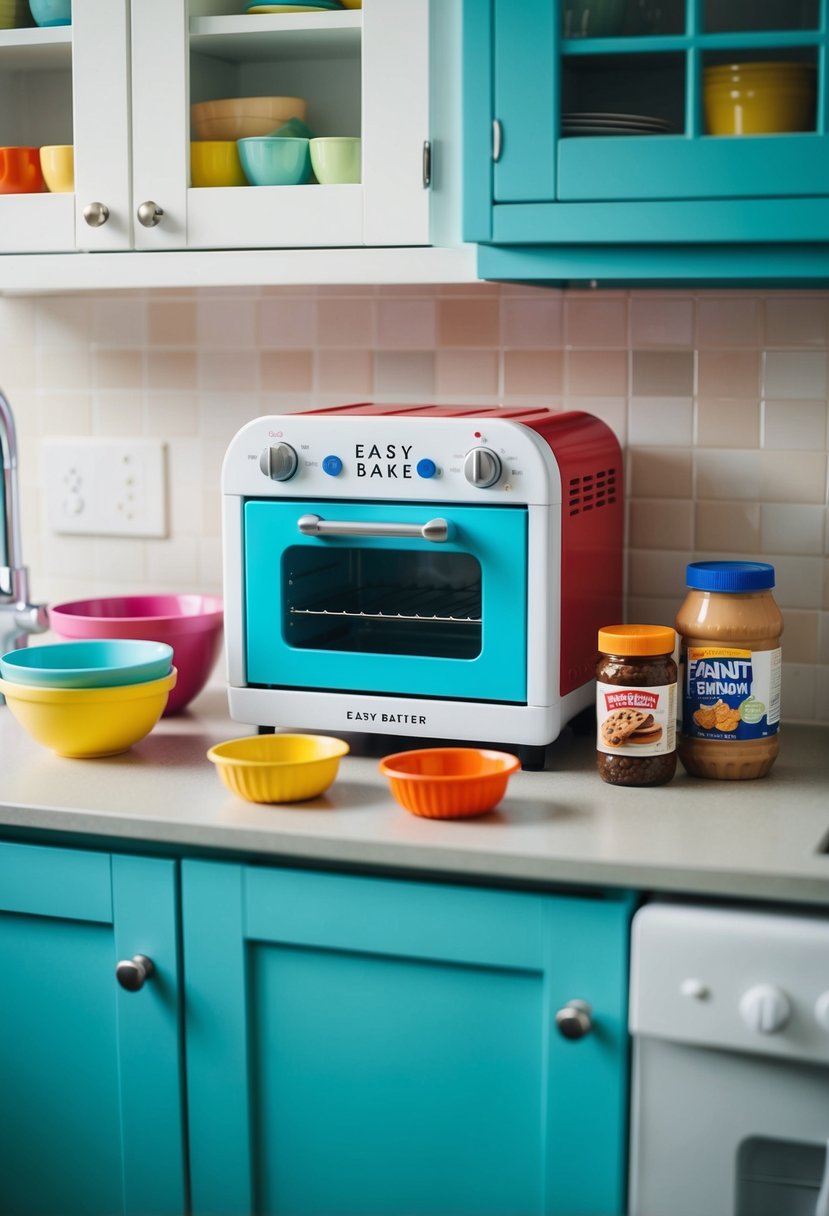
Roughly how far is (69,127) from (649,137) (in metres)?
0.76

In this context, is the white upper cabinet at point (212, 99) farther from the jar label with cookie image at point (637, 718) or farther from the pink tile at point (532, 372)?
the jar label with cookie image at point (637, 718)

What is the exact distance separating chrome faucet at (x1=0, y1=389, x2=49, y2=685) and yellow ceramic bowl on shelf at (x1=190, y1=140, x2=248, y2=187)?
0.42 metres

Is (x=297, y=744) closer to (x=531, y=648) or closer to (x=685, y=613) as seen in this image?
(x=531, y=648)

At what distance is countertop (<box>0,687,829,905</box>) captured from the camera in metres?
1.37

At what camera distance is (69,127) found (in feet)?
6.11

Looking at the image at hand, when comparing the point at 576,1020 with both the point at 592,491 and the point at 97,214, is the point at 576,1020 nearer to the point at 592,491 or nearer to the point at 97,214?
the point at 592,491

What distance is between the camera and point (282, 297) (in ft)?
6.93

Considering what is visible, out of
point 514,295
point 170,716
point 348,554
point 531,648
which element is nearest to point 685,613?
point 531,648

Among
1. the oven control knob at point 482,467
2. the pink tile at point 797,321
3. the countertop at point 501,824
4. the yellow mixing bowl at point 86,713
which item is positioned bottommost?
the countertop at point 501,824

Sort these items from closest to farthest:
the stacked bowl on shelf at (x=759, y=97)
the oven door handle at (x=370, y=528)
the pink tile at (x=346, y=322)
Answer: the stacked bowl on shelf at (x=759, y=97) → the oven door handle at (x=370, y=528) → the pink tile at (x=346, y=322)

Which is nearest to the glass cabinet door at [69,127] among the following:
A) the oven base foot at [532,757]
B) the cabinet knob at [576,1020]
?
the oven base foot at [532,757]

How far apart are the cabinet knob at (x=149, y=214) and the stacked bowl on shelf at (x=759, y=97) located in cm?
68

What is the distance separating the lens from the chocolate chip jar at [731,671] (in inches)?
63.7

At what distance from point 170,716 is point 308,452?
46cm
